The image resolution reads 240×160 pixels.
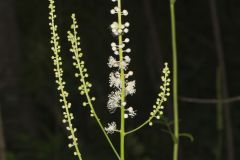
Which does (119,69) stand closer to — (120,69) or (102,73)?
(120,69)

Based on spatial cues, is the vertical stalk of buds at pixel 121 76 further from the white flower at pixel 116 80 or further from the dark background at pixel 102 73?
the dark background at pixel 102 73

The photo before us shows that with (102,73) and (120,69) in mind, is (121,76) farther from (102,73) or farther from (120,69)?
(102,73)

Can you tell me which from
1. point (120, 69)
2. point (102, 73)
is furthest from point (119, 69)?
point (102, 73)

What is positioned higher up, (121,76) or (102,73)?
(102,73)

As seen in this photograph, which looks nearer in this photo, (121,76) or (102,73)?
(121,76)

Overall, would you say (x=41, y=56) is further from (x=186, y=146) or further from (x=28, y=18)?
(x=186, y=146)

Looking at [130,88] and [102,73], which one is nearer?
[130,88]

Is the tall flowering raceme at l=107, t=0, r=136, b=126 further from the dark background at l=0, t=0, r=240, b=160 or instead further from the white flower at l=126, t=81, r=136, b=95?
the dark background at l=0, t=0, r=240, b=160

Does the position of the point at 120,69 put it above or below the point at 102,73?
below

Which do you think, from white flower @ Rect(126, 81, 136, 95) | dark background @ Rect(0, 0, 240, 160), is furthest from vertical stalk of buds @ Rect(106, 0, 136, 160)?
dark background @ Rect(0, 0, 240, 160)

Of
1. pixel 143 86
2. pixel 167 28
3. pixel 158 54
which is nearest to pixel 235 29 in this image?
pixel 167 28
